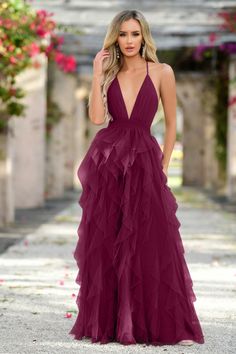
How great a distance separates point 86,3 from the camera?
52.5 ft

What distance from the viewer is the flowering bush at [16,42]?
11328mm

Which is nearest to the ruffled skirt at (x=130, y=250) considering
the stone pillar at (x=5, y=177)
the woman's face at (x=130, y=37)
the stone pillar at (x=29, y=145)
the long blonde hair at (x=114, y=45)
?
the long blonde hair at (x=114, y=45)

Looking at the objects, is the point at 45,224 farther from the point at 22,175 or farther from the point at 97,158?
the point at 97,158

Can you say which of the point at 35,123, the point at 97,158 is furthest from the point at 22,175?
the point at 97,158

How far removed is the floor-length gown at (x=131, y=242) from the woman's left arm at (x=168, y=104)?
2.4 inches

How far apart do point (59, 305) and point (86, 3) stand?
10.1 metres

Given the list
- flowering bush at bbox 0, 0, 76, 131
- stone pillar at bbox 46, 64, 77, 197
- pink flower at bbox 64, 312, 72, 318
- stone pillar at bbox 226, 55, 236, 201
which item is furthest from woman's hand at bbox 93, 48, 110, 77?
stone pillar at bbox 46, 64, 77, 197

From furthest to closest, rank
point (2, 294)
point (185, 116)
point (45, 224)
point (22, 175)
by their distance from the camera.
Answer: point (185, 116), point (22, 175), point (45, 224), point (2, 294)

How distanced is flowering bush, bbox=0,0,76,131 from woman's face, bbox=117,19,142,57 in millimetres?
5994

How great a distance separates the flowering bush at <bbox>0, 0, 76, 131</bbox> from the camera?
11.3 meters

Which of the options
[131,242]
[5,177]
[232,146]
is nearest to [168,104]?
[131,242]

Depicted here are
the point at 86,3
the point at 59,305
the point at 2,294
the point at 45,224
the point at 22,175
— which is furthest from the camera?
the point at 22,175

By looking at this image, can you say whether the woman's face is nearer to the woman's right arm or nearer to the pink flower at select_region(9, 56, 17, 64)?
the woman's right arm

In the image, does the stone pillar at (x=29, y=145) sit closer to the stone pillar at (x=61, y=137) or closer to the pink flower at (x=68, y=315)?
the stone pillar at (x=61, y=137)
